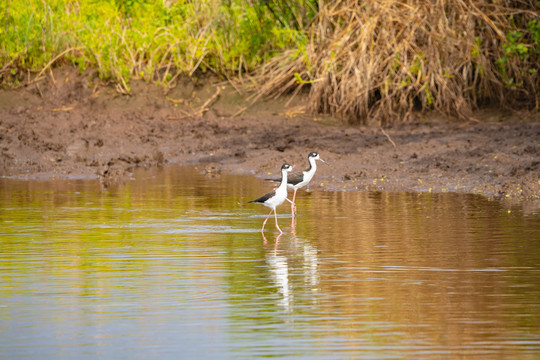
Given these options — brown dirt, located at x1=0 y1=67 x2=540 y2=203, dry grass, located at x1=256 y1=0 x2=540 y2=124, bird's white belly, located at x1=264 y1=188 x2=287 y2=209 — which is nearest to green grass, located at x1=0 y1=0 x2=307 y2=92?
brown dirt, located at x1=0 y1=67 x2=540 y2=203

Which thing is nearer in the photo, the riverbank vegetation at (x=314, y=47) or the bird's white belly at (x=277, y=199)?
the bird's white belly at (x=277, y=199)

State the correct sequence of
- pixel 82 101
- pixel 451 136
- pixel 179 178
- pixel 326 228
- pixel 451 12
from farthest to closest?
→ 1. pixel 82 101
2. pixel 451 12
3. pixel 451 136
4. pixel 179 178
5. pixel 326 228

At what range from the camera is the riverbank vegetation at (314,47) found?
61.2 feet

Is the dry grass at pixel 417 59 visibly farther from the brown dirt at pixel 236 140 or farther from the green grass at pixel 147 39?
the green grass at pixel 147 39

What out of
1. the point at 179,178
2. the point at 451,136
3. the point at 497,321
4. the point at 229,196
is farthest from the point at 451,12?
the point at 497,321

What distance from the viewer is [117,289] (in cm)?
666

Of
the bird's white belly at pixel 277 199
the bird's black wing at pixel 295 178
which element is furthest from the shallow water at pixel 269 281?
the bird's black wing at pixel 295 178

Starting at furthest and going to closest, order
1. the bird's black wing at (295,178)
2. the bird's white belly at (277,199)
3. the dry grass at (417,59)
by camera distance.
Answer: the dry grass at (417,59), the bird's black wing at (295,178), the bird's white belly at (277,199)

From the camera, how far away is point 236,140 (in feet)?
58.3

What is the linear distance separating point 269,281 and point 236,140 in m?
10.9

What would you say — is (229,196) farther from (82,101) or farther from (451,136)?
(82,101)

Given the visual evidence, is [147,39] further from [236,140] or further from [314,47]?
[236,140]

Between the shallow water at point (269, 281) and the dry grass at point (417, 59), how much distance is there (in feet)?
23.7

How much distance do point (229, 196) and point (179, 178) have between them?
2318 millimetres
